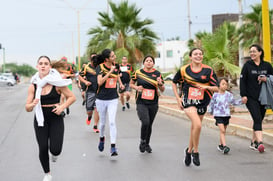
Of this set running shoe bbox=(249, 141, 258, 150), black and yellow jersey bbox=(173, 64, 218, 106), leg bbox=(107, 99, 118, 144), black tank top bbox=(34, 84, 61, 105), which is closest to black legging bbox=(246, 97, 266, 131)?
running shoe bbox=(249, 141, 258, 150)


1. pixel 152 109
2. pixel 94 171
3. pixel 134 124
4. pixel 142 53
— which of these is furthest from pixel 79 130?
pixel 142 53

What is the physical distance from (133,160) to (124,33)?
20.4m

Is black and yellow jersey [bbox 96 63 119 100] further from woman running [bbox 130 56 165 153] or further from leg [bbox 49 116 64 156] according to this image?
leg [bbox 49 116 64 156]

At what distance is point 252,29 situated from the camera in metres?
27.2

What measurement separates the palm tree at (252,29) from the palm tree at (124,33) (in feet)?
18.6

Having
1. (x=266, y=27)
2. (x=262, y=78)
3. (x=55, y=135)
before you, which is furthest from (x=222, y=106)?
(x=55, y=135)

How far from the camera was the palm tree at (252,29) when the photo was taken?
87.8 feet

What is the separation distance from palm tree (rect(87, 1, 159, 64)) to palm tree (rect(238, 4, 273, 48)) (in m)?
5.66

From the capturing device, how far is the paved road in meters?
6.24

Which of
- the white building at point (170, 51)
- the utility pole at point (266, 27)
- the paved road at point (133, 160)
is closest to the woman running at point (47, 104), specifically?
the paved road at point (133, 160)

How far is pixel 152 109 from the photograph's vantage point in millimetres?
7980

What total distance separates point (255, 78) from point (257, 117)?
703 mm

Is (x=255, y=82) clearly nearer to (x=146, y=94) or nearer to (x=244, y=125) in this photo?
(x=146, y=94)

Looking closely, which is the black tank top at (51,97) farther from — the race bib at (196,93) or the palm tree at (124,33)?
the palm tree at (124,33)
